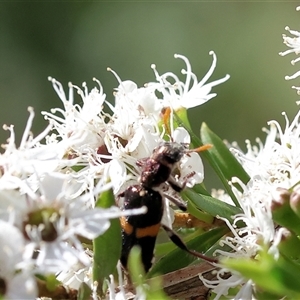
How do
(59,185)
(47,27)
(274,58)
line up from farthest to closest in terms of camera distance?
(47,27) < (274,58) < (59,185)

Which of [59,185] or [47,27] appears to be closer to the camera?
[59,185]

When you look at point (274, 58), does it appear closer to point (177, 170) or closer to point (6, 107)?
point (6, 107)

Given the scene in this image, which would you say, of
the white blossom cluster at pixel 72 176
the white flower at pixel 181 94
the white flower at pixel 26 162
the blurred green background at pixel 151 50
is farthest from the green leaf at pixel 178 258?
the blurred green background at pixel 151 50

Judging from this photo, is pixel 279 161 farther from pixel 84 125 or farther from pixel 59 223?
pixel 59 223

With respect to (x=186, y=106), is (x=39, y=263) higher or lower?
lower

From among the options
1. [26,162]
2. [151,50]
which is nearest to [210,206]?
[26,162]

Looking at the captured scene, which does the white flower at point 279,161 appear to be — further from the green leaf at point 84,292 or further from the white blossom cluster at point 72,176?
the green leaf at point 84,292

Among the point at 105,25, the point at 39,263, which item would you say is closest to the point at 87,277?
the point at 39,263

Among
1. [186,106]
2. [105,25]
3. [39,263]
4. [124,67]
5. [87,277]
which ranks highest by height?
[105,25]
